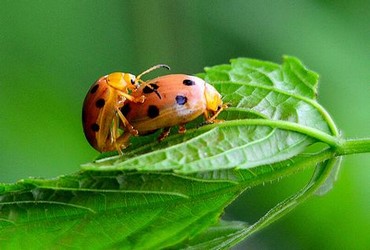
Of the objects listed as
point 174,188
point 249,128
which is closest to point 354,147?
point 249,128

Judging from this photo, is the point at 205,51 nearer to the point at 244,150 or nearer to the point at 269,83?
the point at 269,83

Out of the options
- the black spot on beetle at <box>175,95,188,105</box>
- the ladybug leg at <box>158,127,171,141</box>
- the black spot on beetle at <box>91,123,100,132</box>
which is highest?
the black spot on beetle at <box>175,95,188,105</box>

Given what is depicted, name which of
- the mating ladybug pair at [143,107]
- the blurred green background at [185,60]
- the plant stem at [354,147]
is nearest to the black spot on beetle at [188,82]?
the mating ladybug pair at [143,107]

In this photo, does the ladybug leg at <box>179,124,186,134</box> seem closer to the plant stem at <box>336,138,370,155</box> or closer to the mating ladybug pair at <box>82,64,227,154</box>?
the mating ladybug pair at <box>82,64,227,154</box>

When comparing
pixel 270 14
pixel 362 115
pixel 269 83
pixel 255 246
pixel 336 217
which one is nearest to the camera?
pixel 269 83

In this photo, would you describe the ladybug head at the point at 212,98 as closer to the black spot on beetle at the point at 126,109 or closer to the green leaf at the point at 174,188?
the green leaf at the point at 174,188

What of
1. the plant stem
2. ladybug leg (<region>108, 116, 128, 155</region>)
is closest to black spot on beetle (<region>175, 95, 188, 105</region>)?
ladybug leg (<region>108, 116, 128, 155</region>)

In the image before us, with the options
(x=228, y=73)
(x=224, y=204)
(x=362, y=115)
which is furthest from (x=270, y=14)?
(x=224, y=204)

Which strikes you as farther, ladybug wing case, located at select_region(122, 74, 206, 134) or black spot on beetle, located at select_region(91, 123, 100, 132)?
black spot on beetle, located at select_region(91, 123, 100, 132)

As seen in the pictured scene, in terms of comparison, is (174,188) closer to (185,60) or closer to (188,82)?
(188,82)
